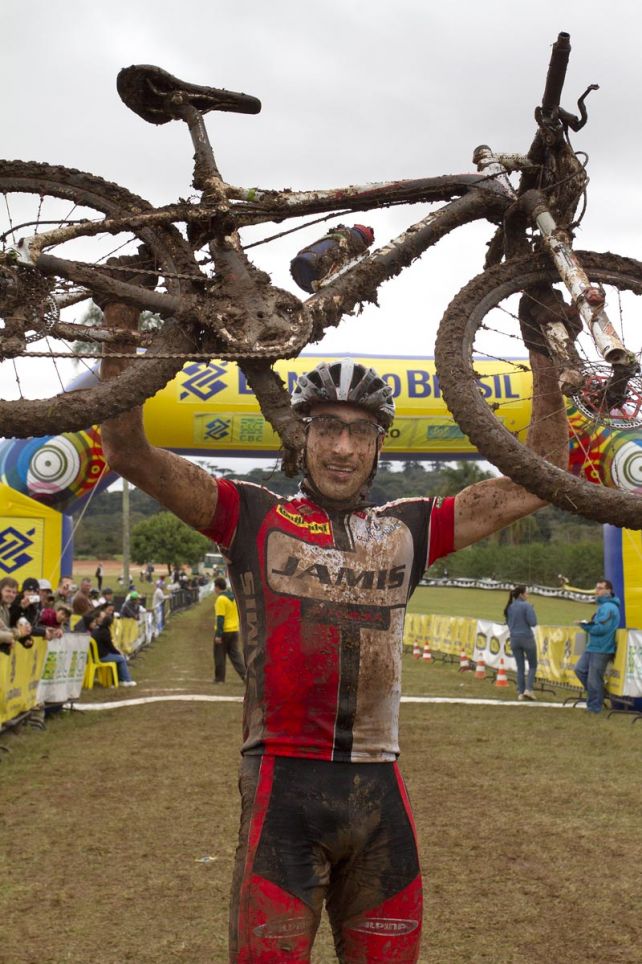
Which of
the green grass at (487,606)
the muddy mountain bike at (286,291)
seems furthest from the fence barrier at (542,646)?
the muddy mountain bike at (286,291)

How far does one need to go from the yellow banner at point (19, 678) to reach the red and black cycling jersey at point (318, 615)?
9.03 m

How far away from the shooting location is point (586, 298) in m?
5.14

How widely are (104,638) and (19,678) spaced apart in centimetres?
711

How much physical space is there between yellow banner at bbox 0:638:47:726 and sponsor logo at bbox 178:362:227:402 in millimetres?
3782

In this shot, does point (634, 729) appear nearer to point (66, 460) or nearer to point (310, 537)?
point (66, 460)

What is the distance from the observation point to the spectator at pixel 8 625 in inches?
428

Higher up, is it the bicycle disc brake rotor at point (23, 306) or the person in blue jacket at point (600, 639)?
the bicycle disc brake rotor at point (23, 306)

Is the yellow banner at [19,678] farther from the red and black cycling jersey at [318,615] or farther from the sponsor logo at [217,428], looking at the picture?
the red and black cycling jersey at [318,615]

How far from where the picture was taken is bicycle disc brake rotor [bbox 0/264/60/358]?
15.3 feet

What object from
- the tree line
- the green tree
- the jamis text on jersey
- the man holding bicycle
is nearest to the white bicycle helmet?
the man holding bicycle

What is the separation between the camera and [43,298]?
4.75 m

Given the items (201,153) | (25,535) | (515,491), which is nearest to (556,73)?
(201,153)

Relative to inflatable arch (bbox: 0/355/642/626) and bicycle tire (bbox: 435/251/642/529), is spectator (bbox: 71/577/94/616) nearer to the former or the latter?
inflatable arch (bbox: 0/355/642/626)

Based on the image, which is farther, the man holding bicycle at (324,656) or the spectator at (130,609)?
the spectator at (130,609)
